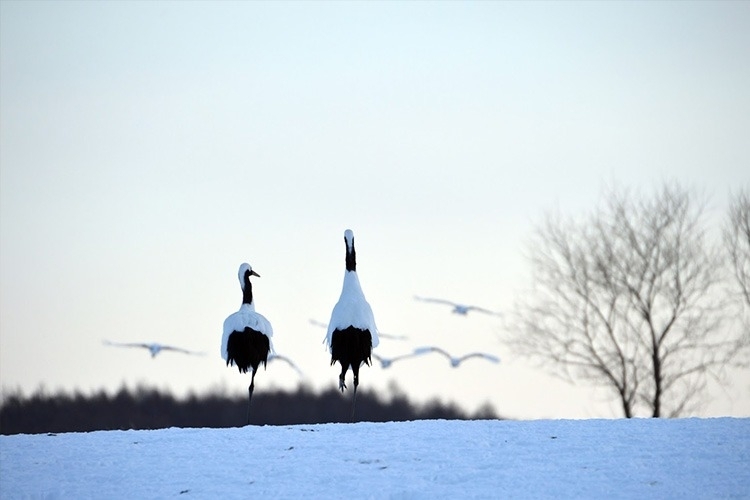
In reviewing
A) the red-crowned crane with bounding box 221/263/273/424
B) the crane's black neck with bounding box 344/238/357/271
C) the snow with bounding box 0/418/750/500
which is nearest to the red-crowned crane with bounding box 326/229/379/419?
the crane's black neck with bounding box 344/238/357/271

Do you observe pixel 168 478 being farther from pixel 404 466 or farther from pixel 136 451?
pixel 404 466

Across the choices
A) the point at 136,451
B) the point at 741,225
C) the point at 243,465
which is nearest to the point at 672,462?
the point at 243,465

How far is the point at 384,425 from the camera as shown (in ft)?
67.8

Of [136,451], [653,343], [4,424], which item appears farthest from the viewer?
[4,424]

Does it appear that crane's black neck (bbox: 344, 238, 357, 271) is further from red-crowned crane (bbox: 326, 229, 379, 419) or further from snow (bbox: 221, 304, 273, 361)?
snow (bbox: 221, 304, 273, 361)

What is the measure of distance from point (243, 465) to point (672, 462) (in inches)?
245

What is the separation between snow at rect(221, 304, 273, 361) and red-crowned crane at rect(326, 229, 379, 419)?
215cm

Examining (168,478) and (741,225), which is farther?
(741,225)

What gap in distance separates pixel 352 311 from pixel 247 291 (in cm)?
343

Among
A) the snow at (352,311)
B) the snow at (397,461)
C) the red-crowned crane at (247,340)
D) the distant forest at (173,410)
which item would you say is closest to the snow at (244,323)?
the red-crowned crane at (247,340)

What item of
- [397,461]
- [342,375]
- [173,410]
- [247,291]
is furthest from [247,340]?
[173,410]

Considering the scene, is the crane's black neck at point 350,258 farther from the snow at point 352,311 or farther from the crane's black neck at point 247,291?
the crane's black neck at point 247,291

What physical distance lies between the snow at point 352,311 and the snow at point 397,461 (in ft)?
9.40

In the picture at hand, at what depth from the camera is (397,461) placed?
17.9 meters
